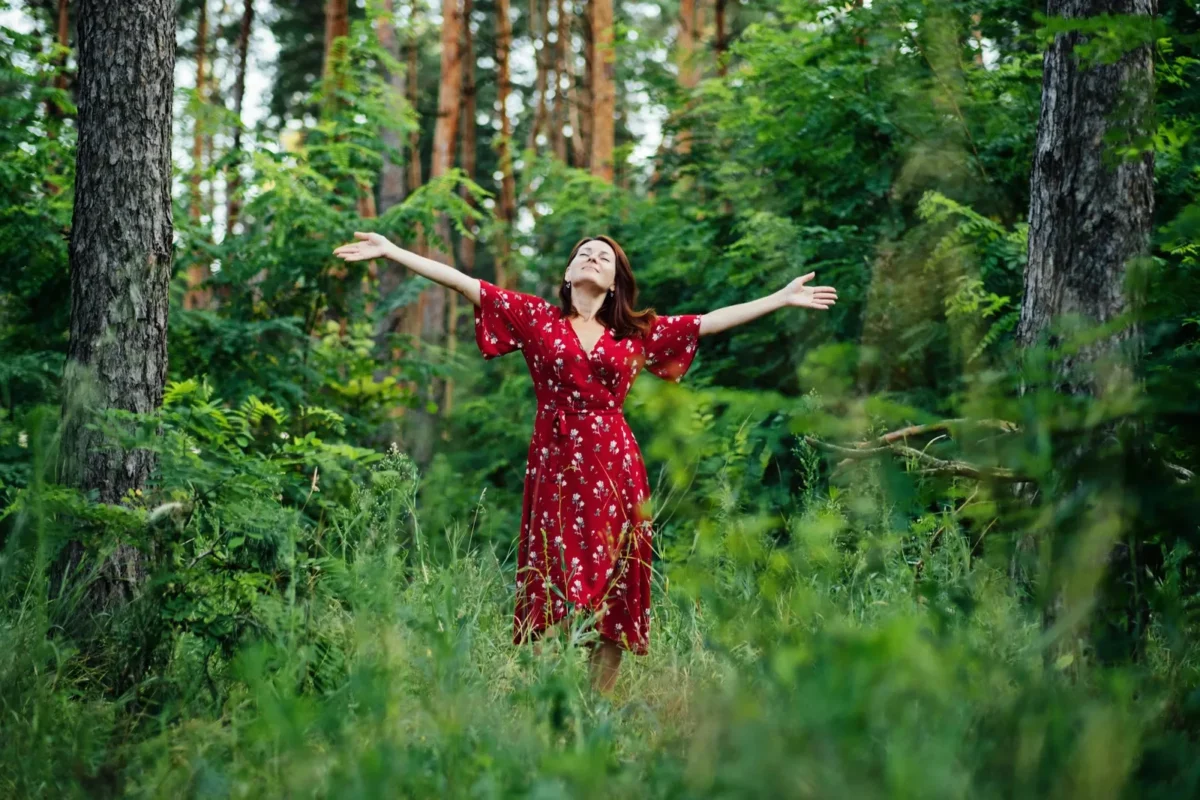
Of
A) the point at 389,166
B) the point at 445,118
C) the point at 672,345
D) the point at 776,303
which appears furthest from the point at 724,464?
the point at 445,118

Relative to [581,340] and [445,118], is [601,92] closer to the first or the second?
[445,118]

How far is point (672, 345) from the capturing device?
15.7 ft

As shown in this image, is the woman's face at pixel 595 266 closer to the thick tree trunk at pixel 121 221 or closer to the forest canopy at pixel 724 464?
the forest canopy at pixel 724 464

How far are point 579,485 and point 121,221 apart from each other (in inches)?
83.5

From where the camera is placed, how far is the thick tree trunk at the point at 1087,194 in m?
3.50

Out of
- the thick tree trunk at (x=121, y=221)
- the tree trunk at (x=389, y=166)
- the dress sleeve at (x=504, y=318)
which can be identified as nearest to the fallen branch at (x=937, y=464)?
the dress sleeve at (x=504, y=318)

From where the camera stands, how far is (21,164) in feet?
22.2

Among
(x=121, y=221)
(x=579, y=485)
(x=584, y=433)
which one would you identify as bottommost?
(x=579, y=485)

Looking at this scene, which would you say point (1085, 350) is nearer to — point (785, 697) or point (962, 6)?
point (785, 697)

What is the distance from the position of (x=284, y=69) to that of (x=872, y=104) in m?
18.5

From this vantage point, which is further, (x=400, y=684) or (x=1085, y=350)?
(x=1085, y=350)

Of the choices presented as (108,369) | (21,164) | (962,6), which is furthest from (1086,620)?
(21,164)

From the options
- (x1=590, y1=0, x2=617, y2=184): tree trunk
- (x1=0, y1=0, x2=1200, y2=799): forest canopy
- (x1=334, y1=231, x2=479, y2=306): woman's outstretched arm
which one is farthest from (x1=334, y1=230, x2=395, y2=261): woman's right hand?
(x1=590, y1=0, x2=617, y2=184): tree trunk

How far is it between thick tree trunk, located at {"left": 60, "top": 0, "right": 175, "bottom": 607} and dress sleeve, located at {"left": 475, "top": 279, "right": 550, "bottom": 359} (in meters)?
1.31
